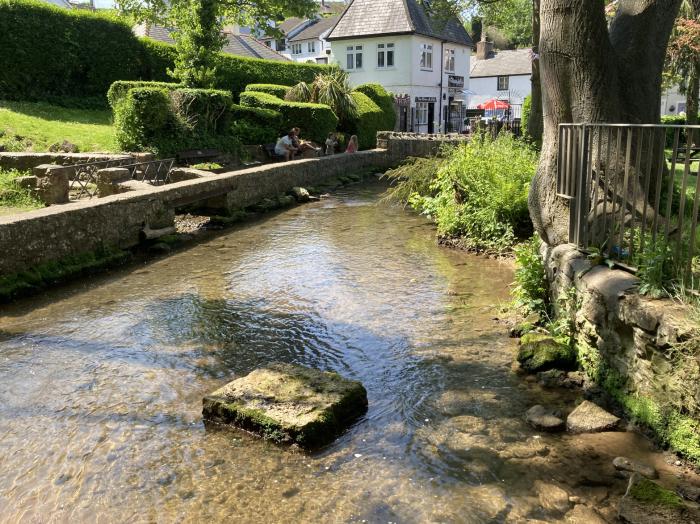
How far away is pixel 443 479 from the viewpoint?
13.8 feet

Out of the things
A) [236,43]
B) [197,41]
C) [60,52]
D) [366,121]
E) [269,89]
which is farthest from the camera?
[236,43]

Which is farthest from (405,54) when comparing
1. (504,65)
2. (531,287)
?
(531,287)

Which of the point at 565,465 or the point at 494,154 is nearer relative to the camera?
the point at 565,465

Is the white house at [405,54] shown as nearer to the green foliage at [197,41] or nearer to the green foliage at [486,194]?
the green foliage at [197,41]

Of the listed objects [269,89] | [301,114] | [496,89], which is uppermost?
[496,89]

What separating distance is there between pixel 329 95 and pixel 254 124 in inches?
221

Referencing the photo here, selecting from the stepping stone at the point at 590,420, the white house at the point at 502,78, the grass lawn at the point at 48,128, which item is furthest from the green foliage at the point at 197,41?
the white house at the point at 502,78

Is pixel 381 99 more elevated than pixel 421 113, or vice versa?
pixel 381 99

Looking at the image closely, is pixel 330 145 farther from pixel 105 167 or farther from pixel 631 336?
pixel 631 336

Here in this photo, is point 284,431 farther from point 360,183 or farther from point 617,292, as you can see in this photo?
point 360,183

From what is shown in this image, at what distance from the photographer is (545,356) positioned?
5812 millimetres

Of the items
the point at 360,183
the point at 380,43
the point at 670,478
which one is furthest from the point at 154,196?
the point at 380,43

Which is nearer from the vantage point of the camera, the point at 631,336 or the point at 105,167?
the point at 631,336

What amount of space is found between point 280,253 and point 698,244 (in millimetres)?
6708
